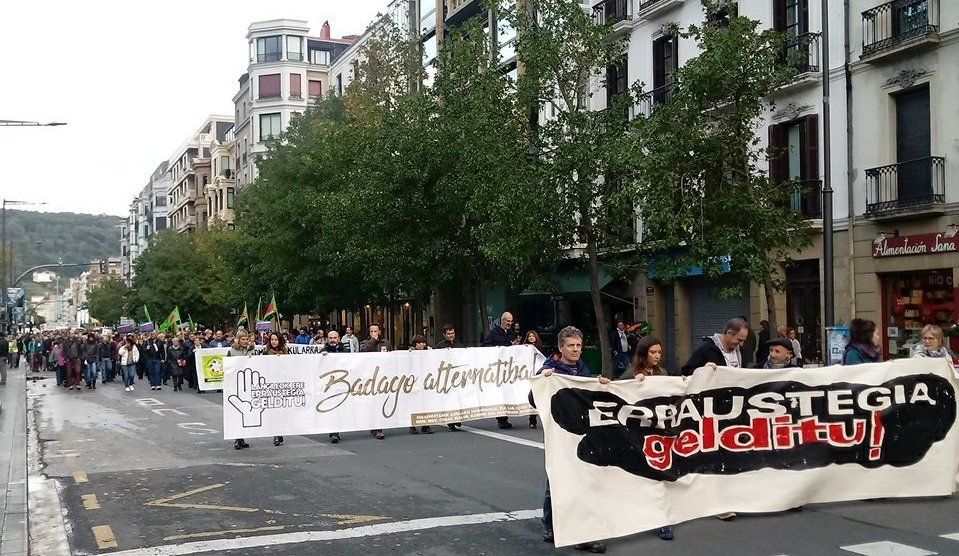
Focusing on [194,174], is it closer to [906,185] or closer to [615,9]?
[615,9]

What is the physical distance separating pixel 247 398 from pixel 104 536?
624 cm

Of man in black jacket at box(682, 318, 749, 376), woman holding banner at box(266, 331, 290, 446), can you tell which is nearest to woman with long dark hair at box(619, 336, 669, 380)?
man in black jacket at box(682, 318, 749, 376)

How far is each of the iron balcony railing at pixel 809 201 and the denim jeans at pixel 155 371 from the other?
60.2 feet

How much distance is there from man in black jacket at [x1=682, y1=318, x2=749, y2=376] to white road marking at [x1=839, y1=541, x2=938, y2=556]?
2.02m

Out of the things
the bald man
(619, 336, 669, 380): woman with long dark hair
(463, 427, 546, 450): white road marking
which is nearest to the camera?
(619, 336, 669, 380): woman with long dark hair

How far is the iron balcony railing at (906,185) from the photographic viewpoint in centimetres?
2103

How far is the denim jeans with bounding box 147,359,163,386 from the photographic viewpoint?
1176 inches

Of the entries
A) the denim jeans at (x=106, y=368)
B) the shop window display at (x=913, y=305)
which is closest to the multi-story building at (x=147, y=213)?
the denim jeans at (x=106, y=368)

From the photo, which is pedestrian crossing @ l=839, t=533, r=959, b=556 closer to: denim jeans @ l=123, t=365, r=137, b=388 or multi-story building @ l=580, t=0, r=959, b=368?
multi-story building @ l=580, t=0, r=959, b=368

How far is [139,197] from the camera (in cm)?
15262

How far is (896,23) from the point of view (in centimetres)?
2209

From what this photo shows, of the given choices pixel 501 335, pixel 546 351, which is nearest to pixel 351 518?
pixel 501 335

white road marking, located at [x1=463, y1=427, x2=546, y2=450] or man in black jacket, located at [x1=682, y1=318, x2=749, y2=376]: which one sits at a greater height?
man in black jacket, located at [x1=682, y1=318, x2=749, y2=376]

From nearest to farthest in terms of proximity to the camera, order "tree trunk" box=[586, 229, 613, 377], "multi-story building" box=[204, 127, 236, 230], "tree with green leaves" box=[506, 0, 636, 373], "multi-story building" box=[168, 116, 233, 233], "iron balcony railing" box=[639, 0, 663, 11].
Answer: "tree with green leaves" box=[506, 0, 636, 373] < "tree trunk" box=[586, 229, 613, 377] < "iron balcony railing" box=[639, 0, 663, 11] < "multi-story building" box=[204, 127, 236, 230] < "multi-story building" box=[168, 116, 233, 233]
